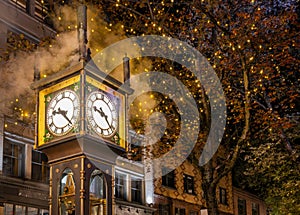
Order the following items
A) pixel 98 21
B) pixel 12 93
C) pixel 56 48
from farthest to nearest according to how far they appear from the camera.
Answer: pixel 98 21 → pixel 12 93 → pixel 56 48

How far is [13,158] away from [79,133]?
1362 centimetres

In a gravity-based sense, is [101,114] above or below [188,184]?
below

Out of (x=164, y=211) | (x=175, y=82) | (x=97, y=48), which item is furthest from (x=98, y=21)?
(x=164, y=211)

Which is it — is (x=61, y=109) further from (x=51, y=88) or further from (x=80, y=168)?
(x=80, y=168)

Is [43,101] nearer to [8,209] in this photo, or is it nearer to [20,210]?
[8,209]

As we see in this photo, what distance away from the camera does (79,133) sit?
5.92m

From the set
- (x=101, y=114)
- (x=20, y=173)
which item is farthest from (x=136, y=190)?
(x=101, y=114)

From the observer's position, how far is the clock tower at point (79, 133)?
5980 millimetres

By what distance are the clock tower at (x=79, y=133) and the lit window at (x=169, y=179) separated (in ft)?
66.9

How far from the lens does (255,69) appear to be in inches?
585

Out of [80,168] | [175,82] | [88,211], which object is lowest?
[88,211]

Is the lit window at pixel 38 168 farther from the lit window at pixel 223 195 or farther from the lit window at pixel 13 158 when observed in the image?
the lit window at pixel 223 195

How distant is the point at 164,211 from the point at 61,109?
2093 cm

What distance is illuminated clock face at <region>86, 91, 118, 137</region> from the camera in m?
6.18
